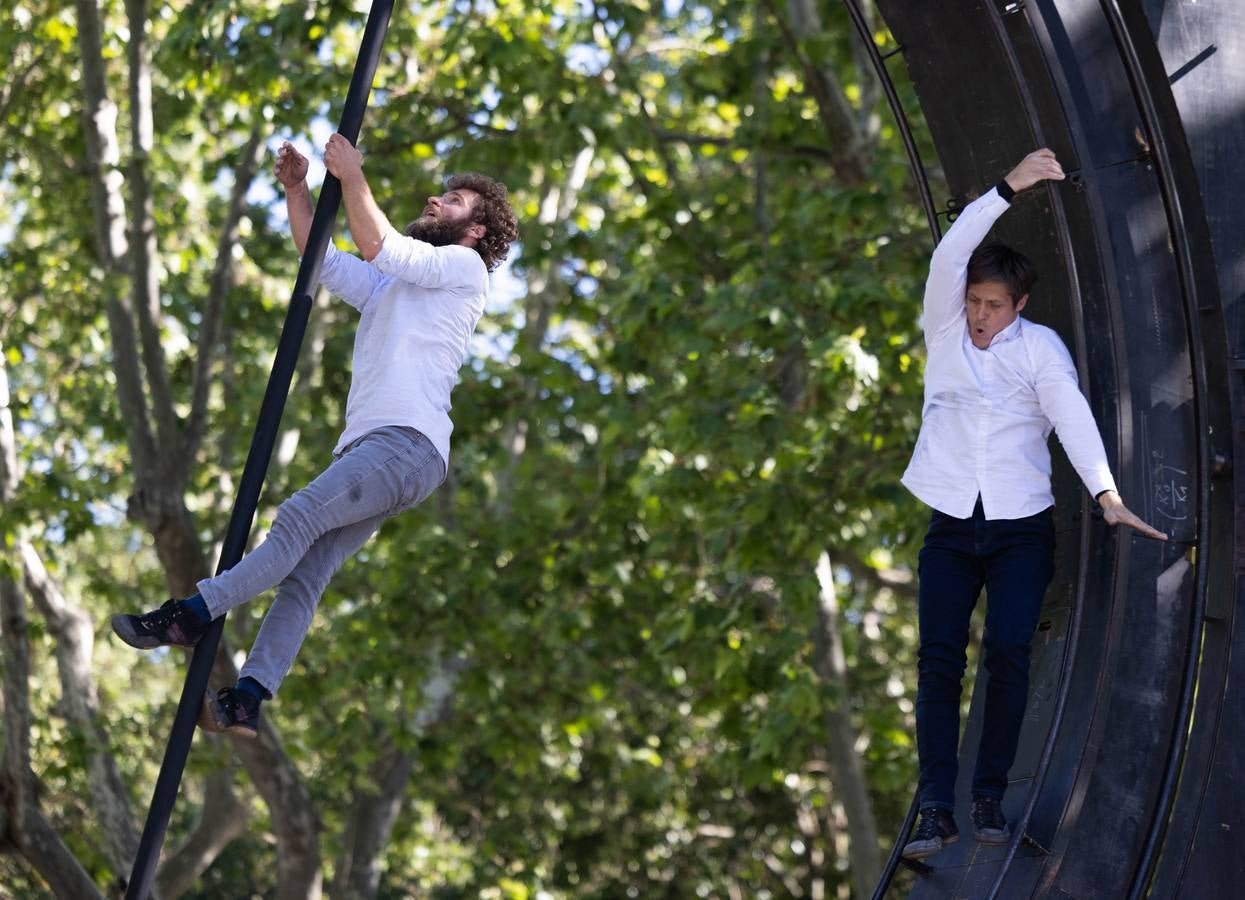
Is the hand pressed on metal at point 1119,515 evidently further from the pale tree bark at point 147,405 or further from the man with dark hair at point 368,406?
the pale tree bark at point 147,405

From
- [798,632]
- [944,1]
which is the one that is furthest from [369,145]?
[944,1]

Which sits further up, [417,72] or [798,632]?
[417,72]

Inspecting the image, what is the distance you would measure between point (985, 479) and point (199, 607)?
6.08 ft

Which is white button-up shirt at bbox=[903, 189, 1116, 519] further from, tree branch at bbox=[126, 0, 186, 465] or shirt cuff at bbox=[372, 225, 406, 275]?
tree branch at bbox=[126, 0, 186, 465]

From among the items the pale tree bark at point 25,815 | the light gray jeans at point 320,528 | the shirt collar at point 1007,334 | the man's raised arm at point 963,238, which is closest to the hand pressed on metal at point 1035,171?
the man's raised arm at point 963,238

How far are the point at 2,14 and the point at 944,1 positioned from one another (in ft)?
26.5

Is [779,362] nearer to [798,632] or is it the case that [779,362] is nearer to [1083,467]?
[798,632]

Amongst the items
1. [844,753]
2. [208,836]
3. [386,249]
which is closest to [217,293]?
[208,836]

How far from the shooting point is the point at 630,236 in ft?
39.8

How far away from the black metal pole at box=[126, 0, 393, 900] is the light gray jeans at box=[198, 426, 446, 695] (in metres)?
0.13

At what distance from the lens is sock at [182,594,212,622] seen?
3707mm

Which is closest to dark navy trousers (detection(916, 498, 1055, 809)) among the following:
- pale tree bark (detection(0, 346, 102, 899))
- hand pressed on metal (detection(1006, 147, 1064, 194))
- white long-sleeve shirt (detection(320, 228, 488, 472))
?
hand pressed on metal (detection(1006, 147, 1064, 194))

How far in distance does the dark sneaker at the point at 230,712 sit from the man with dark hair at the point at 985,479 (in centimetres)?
155

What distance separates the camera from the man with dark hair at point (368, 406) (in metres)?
3.79
